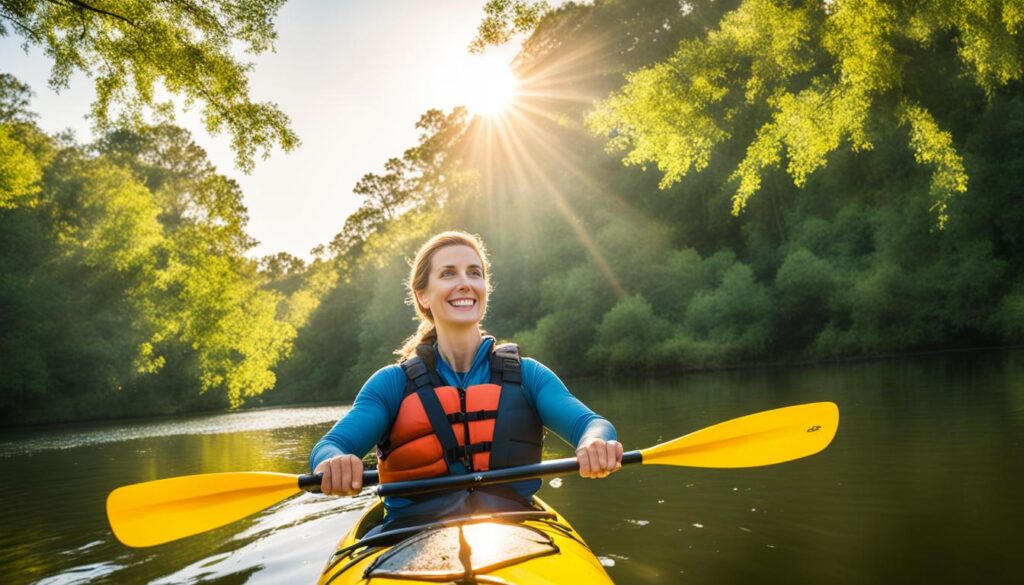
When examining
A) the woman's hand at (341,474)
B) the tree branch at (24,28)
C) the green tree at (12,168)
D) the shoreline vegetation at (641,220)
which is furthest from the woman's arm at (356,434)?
the green tree at (12,168)

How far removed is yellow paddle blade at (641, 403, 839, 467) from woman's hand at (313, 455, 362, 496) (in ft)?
4.10

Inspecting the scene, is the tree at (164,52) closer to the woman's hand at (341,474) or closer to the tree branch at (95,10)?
the tree branch at (95,10)

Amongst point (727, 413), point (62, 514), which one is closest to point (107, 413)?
point (62, 514)

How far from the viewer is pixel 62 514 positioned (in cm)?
607

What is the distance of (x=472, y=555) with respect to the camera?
6.36 ft

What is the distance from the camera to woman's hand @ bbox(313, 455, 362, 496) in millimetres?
2186

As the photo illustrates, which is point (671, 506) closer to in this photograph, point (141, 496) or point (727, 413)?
point (141, 496)

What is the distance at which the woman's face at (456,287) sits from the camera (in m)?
2.70

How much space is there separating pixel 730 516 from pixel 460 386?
7.99 ft

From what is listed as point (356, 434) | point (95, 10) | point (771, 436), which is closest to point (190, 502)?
point (356, 434)

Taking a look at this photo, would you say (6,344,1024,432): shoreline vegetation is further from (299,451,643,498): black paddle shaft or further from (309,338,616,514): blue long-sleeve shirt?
(299,451,643,498): black paddle shaft

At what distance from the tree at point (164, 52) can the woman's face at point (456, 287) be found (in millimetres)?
4879

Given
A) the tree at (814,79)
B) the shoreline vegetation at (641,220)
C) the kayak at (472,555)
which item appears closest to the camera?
the kayak at (472,555)

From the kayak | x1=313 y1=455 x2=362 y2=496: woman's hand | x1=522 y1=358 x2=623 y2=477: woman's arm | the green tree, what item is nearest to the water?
x1=522 y1=358 x2=623 y2=477: woman's arm
